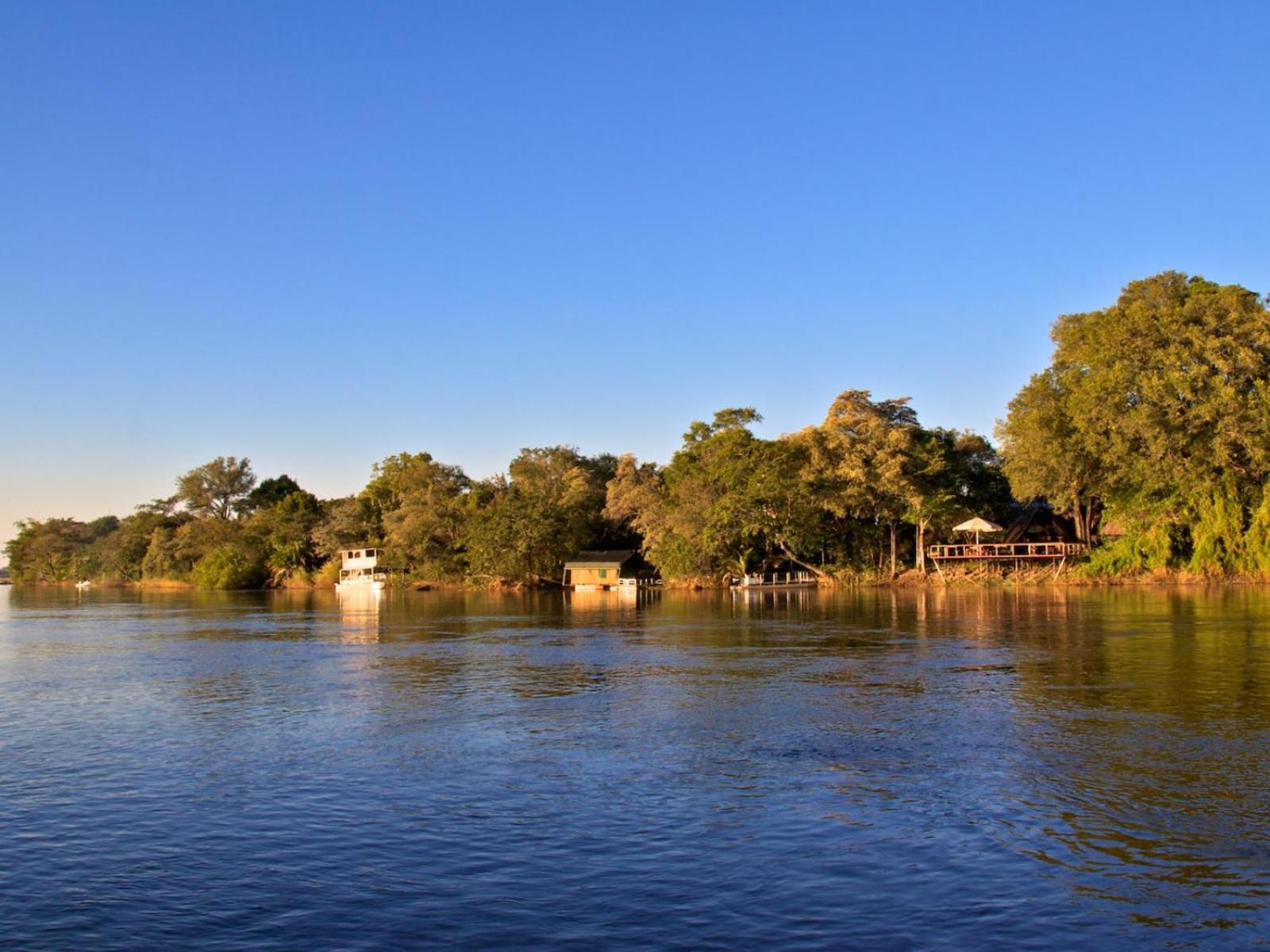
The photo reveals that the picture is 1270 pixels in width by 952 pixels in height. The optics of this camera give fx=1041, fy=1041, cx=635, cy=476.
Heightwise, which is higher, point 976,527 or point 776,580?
point 976,527

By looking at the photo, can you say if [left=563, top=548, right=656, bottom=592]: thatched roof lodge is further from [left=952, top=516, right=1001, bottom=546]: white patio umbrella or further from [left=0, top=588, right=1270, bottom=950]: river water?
[left=0, top=588, right=1270, bottom=950]: river water

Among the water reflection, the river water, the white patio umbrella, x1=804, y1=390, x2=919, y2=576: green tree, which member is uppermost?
x1=804, y1=390, x2=919, y2=576: green tree

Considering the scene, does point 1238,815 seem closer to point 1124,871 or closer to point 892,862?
point 1124,871

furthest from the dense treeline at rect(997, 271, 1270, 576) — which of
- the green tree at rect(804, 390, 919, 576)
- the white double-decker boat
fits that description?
the white double-decker boat

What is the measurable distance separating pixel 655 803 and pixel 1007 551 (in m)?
59.4

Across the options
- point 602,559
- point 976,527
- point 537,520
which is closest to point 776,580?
point 602,559

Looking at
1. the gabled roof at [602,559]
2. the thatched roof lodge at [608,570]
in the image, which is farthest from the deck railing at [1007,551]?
the gabled roof at [602,559]

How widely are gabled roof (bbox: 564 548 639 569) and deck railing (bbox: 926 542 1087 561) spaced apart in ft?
88.8

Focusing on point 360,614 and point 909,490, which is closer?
point 360,614

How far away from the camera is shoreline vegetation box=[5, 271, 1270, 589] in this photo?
5500 cm

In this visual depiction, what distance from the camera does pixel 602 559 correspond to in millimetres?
88125

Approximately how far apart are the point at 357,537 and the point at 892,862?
105475 mm

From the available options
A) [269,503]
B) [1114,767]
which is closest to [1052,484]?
[1114,767]

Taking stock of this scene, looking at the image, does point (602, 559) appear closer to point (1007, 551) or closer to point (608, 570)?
point (608, 570)
